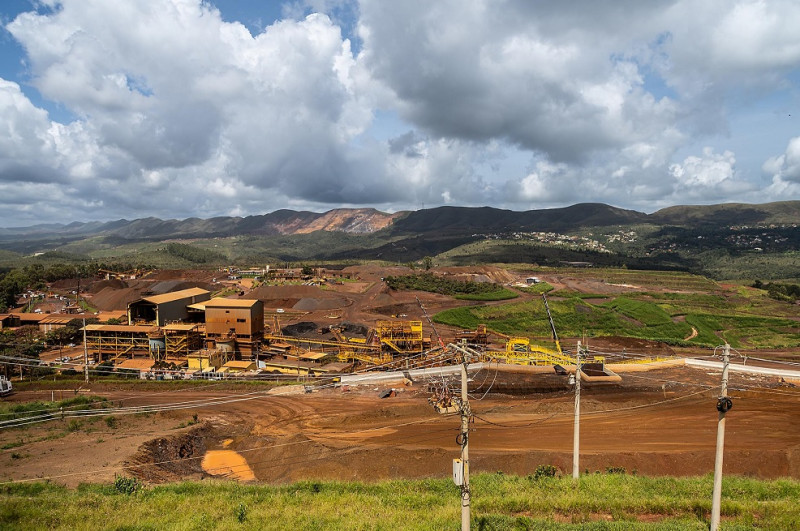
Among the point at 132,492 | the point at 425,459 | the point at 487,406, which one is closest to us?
the point at 132,492

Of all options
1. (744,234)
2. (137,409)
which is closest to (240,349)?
(137,409)

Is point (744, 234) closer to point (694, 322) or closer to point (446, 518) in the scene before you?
point (694, 322)

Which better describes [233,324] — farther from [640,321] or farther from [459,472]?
[640,321]

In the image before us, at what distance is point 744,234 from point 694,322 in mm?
172137

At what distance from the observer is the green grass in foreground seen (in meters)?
11.7

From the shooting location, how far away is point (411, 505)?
44.2 ft

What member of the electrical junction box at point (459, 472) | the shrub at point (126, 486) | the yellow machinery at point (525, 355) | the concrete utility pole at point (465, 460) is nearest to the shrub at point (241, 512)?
the shrub at point (126, 486)

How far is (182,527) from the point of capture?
11219 millimetres

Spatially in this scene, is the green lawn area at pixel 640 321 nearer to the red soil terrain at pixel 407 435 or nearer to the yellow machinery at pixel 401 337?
the yellow machinery at pixel 401 337

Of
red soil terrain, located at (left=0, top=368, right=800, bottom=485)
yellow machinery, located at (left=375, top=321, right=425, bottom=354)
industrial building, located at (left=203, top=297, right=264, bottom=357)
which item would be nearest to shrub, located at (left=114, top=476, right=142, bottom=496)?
red soil terrain, located at (left=0, top=368, right=800, bottom=485)

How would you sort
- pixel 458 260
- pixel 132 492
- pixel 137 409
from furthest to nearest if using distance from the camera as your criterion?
pixel 458 260 < pixel 137 409 < pixel 132 492

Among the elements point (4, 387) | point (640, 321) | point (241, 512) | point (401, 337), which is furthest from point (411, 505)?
point (640, 321)

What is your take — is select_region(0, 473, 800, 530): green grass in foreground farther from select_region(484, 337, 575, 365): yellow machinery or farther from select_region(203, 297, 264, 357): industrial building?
select_region(203, 297, 264, 357): industrial building

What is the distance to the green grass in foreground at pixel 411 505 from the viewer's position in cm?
1166
